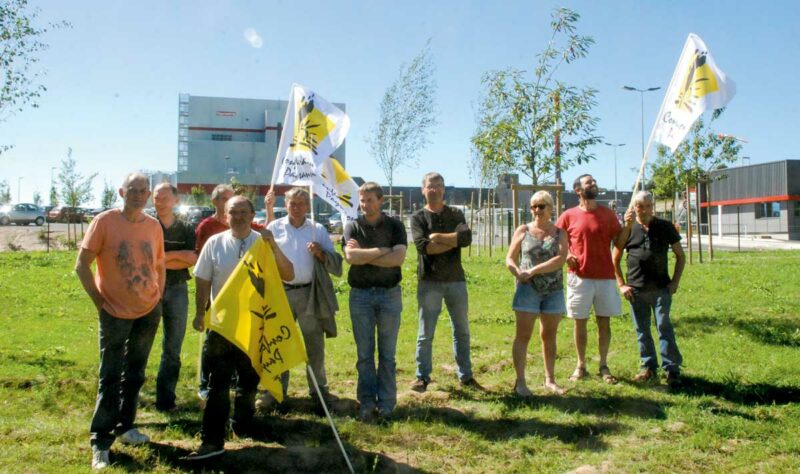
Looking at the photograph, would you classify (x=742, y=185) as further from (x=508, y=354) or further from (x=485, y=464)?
(x=485, y=464)

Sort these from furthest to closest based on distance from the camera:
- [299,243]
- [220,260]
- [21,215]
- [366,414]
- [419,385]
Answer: [21,215] < [419,385] < [299,243] < [366,414] < [220,260]

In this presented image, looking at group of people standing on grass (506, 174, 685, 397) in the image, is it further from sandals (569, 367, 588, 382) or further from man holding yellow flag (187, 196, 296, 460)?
man holding yellow flag (187, 196, 296, 460)

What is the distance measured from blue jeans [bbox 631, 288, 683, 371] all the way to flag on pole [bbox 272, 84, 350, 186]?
3.51 metres

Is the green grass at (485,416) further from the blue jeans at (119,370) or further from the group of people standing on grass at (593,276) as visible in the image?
the group of people standing on grass at (593,276)

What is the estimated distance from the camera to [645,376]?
7.05m

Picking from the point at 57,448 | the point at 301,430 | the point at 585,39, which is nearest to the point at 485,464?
the point at 301,430

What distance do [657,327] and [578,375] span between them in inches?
37.5

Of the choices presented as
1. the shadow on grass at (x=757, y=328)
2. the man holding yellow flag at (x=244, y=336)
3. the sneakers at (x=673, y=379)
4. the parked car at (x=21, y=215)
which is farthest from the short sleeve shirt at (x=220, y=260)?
the parked car at (x=21, y=215)

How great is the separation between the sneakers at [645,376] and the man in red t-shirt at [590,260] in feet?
0.85

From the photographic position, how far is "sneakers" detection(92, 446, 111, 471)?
15.4 ft

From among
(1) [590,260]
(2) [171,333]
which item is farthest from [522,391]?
(2) [171,333]

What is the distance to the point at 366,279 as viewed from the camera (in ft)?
19.7

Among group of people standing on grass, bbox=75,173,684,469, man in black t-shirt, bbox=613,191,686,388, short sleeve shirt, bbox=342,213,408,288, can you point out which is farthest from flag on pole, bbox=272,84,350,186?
man in black t-shirt, bbox=613,191,686,388

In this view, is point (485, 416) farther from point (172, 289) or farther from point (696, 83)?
point (696, 83)
